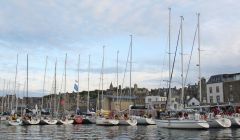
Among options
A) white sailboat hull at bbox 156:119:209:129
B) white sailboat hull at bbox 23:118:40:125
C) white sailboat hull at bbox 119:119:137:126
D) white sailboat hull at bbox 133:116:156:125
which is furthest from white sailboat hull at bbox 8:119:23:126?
white sailboat hull at bbox 156:119:209:129

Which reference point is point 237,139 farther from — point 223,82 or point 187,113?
point 223,82

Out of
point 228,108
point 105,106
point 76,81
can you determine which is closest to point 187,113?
point 228,108

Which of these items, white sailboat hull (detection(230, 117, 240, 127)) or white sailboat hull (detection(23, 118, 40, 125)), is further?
white sailboat hull (detection(23, 118, 40, 125))

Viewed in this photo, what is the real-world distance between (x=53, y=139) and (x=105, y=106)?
120 meters

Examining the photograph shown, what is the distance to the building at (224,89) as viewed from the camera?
116 meters

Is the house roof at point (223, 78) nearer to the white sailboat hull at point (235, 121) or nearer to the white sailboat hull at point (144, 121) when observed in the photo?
the white sailboat hull at point (144, 121)

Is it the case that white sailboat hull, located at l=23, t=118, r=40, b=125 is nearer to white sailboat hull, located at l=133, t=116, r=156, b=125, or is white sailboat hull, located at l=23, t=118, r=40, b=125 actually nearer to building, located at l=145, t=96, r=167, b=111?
white sailboat hull, located at l=133, t=116, r=156, b=125

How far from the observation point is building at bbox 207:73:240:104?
116 m

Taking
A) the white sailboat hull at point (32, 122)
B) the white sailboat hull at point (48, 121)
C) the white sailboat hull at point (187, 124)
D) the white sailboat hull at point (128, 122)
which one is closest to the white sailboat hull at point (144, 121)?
the white sailboat hull at point (128, 122)

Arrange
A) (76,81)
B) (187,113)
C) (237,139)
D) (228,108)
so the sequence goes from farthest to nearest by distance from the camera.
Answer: (76,81)
(228,108)
(187,113)
(237,139)

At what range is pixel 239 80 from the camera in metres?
116

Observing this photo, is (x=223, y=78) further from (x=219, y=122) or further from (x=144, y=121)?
(x=219, y=122)

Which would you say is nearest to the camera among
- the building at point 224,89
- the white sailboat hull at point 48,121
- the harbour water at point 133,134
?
the harbour water at point 133,134

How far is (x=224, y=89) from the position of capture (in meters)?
117
